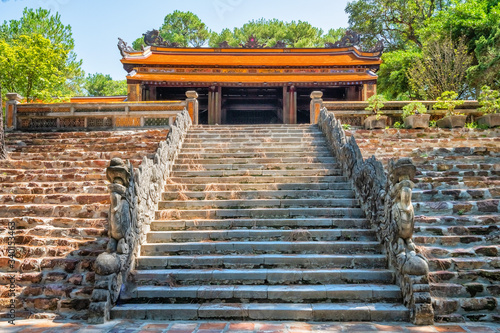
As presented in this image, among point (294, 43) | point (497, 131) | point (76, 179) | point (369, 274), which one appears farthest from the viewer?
point (294, 43)

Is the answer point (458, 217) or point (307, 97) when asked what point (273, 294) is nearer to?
point (458, 217)

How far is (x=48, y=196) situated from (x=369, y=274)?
5950 mm

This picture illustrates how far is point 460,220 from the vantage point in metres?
5.88

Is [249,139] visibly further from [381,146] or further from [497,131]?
[497,131]

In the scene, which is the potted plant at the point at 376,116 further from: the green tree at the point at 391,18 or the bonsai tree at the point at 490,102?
the green tree at the point at 391,18

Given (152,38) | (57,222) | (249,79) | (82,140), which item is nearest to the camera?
(57,222)

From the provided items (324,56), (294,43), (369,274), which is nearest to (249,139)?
(369,274)

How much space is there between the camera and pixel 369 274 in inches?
196

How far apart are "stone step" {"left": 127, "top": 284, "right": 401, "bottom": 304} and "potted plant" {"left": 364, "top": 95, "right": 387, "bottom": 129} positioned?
24.5ft

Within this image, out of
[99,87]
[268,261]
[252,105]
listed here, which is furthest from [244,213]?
[99,87]

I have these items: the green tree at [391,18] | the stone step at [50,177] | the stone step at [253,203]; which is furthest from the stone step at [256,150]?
the green tree at [391,18]

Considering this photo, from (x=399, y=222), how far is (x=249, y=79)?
46.0 ft

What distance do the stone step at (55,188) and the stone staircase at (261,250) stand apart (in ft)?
4.79

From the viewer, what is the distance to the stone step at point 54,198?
679cm
